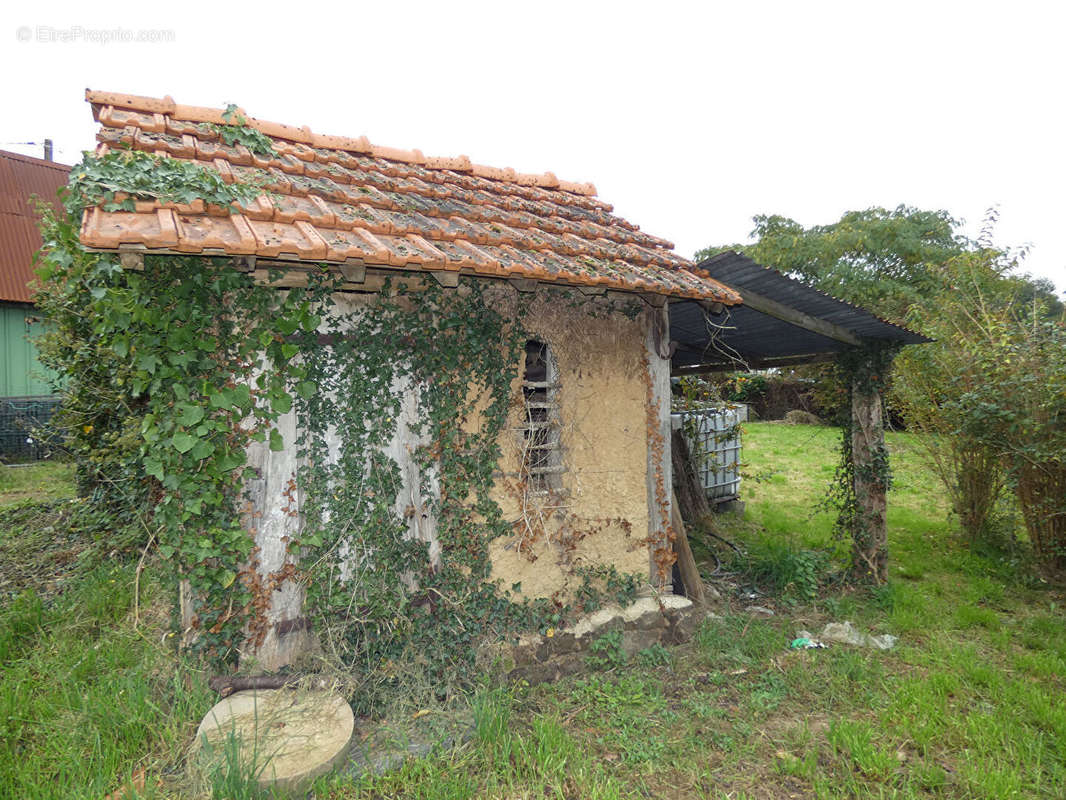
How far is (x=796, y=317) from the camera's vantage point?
525 centimetres

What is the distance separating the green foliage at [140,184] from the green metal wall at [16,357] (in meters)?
13.2

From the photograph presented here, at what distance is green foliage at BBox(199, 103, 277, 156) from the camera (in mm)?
4113

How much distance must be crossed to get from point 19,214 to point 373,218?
629 inches

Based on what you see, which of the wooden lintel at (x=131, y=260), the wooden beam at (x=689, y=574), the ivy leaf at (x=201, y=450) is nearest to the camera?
the wooden lintel at (x=131, y=260)

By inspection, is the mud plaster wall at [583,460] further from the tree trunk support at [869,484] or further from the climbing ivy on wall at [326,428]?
the tree trunk support at [869,484]

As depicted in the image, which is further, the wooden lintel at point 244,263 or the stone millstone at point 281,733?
the wooden lintel at point 244,263

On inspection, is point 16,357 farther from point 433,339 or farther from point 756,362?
point 756,362

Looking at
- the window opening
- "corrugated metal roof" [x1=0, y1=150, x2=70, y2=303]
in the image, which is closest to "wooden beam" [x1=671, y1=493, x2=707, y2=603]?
the window opening

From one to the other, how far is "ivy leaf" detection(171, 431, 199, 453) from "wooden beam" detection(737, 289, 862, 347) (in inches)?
173

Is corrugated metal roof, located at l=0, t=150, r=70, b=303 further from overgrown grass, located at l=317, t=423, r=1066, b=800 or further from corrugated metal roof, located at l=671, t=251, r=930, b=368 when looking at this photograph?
overgrown grass, located at l=317, t=423, r=1066, b=800

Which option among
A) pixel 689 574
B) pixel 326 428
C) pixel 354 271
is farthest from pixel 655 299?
pixel 326 428

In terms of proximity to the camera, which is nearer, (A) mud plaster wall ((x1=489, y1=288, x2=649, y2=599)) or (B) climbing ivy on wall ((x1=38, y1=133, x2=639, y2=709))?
(B) climbing ivy on wall ((x1=38, y1=133, x2=639, y2=709))

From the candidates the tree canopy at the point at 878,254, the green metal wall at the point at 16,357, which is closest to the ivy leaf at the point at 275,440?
the green metal wall at the point at 16,357

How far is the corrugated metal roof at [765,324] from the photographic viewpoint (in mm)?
4789
